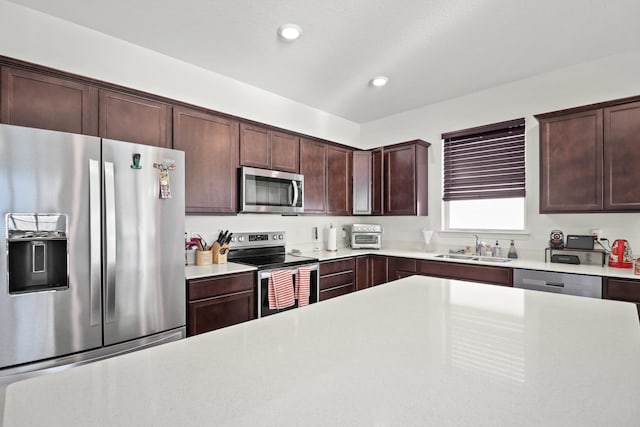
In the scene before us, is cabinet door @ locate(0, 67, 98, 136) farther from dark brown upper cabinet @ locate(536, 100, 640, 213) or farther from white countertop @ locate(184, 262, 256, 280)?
dark brown upper cabinet @ locate(536, 100, 640, 213)

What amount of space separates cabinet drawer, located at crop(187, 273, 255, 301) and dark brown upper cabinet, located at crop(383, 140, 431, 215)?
2116mm

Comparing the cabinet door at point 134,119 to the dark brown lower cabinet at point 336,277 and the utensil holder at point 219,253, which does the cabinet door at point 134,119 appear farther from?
the dark brown lower cabinet at point 336,277

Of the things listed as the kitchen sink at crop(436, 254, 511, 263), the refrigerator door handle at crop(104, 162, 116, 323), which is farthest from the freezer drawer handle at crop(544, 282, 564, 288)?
the refrigerator door handle at crop(104, 162, 116, 323)

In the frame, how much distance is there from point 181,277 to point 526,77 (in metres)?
3.70

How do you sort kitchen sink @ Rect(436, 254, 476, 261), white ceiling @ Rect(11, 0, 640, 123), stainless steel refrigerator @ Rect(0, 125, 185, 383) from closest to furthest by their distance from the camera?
stainless steel refrigerator @ Rect(0, 125, 185, 383) < white ceiling @ Rect(11, 0, 640, 123) < kitchen sink @ Rect(436, 254, 476, 261)

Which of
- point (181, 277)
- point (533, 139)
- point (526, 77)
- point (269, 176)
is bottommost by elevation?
point (181, 277)

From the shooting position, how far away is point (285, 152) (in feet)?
11.1

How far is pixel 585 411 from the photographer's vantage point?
1.99ft

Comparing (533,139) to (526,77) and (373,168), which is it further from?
(373,168)

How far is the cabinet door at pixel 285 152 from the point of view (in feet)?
10.8

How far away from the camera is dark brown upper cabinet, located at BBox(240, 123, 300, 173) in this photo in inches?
120

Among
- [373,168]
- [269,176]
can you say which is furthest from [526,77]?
[269,176]

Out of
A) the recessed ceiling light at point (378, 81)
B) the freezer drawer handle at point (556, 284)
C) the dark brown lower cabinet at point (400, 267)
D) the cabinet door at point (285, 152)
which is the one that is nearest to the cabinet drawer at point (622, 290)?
the freezer drawer handle at point (556, 284)

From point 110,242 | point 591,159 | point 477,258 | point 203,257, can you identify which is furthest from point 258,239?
point 591,159
